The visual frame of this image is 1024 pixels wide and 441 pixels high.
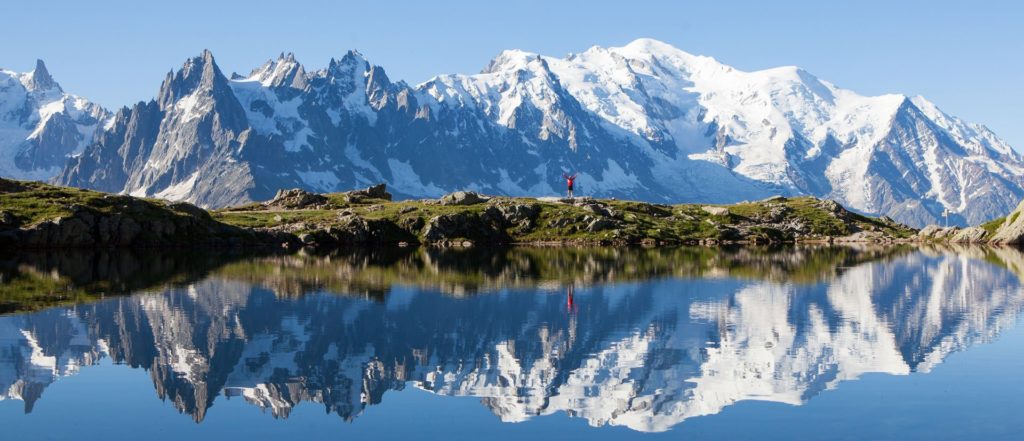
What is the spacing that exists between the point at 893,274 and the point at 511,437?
90015mm

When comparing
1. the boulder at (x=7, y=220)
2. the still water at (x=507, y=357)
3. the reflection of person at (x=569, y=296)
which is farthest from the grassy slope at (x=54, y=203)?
the reflection of person at (x=569, y=296)

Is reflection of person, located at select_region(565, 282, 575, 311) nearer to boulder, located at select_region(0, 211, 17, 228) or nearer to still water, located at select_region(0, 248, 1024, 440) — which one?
still water, located at select_region(0, 248, 1024, 440)

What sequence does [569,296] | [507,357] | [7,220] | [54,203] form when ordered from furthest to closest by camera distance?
1. [54,203]
2. [7,220]
3. [569,296]
4. [507,357]

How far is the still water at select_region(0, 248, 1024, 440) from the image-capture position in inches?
1743

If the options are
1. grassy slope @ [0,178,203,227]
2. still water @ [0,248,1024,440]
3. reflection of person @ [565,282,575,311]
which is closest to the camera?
still water @ [0,248,1024,440]

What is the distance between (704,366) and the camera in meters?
56.8

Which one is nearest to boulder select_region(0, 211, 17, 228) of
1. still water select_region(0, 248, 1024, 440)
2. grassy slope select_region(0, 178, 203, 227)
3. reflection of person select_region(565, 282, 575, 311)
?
grassy slope select_region(0, 178, 203, 227)

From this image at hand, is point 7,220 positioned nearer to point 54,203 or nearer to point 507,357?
point 54,203

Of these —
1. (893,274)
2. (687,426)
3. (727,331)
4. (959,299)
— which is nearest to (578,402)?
(687,426)

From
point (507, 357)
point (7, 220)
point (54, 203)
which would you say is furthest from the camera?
point (54, 203)

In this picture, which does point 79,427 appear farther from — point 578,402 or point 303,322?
point 303,322

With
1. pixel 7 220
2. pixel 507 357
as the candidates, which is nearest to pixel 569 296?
pixel 507 357

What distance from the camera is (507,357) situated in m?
59.9

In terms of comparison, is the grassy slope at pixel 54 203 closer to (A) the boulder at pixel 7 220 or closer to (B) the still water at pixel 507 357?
(A) the boulder at pixel 7 220
